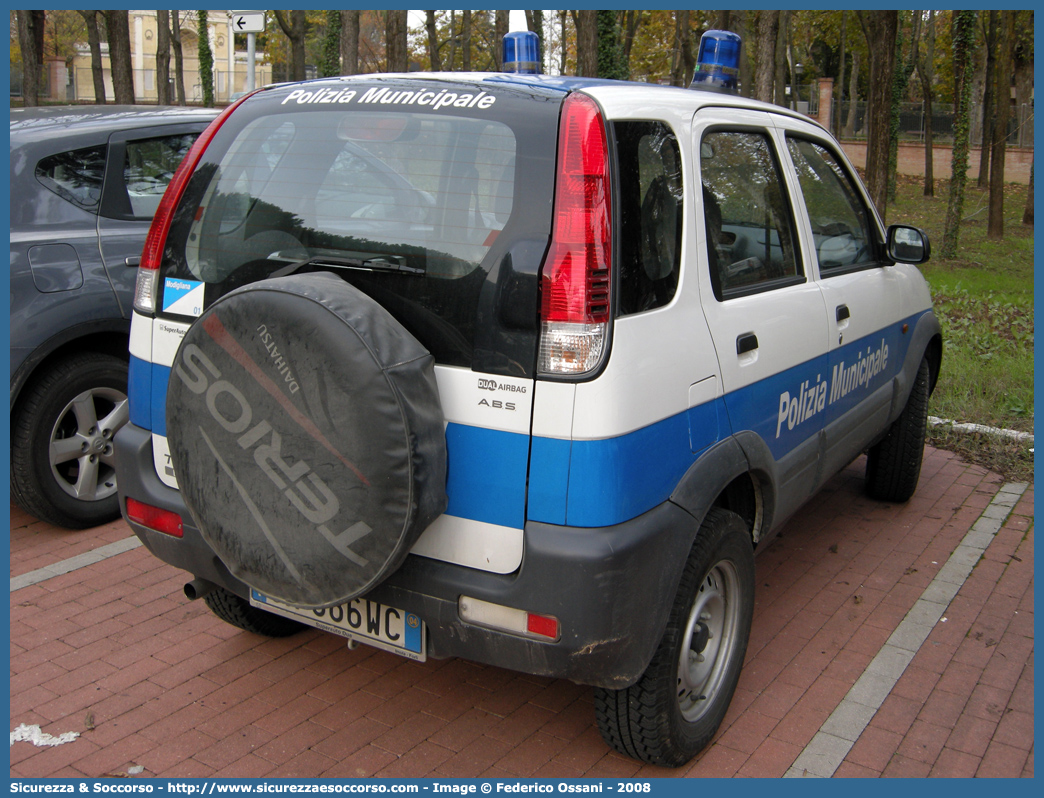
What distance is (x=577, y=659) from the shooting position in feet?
8.06

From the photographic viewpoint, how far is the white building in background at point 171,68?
4988 cm

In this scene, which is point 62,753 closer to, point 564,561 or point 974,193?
point 564,561

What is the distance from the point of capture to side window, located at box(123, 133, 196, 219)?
4977 millimetres

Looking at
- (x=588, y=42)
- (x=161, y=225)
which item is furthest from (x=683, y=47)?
(x=161, y=225)

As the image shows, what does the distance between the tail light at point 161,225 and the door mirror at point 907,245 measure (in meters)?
3.03

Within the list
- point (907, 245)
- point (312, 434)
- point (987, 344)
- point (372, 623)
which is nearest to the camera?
point (312, 434)

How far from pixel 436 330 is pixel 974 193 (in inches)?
1139

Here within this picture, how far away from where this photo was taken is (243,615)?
3.62 m

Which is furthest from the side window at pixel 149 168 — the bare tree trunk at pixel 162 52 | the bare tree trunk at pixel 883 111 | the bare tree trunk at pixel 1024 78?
the bare tree trunk at pixel 162 52

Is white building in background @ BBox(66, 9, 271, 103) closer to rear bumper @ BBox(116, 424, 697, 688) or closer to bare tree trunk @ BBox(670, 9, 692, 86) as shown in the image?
bare tree trunk @ BBox(670, 9, 692, 86)

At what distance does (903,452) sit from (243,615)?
12.1 ft

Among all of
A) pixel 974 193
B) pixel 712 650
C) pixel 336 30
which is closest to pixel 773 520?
pixel 712 650

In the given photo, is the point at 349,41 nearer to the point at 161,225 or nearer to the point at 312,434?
the point at 161,225

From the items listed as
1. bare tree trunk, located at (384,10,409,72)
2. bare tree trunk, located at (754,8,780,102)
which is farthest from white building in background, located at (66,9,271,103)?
bare tree trunk, located at (754,8,780,102)
